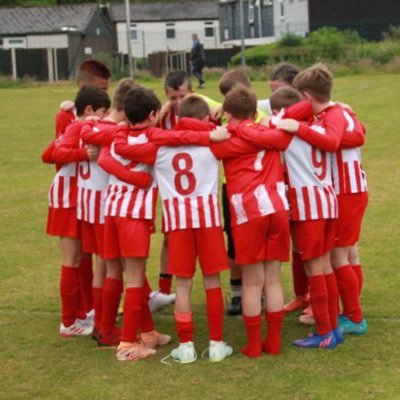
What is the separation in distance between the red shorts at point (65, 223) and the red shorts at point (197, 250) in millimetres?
896

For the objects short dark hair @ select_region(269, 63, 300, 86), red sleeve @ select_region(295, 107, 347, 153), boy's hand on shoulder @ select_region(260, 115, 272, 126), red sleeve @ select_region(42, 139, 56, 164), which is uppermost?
short dark hair @ select_region(269, 63, 300, 86)

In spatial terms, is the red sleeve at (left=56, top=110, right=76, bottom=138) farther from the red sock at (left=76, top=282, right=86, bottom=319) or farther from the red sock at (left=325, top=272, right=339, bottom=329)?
the red sock at (left=325, top=272, right=339, bottom=329)

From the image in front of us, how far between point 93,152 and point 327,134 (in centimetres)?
152

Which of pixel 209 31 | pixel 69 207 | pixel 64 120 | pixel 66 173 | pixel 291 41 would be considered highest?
pixel 209 31

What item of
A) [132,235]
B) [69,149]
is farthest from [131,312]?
[69,149]

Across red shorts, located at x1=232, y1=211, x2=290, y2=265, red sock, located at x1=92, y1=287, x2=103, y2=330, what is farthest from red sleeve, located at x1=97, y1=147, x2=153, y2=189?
red sock, located at x1=92, y1=287, x2=103, y2=330

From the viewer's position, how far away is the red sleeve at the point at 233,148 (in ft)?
19.1

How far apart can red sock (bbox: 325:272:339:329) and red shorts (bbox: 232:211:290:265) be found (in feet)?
1.48

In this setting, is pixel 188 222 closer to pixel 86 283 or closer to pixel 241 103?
pixel 241 103

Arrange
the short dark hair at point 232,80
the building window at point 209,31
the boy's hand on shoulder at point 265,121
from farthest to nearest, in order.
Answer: the building window at point 209,31 → the short dark hair at point 232,80 → the boy's hand on shoulder at point 265,121

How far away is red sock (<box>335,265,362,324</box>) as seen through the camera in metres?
6.34

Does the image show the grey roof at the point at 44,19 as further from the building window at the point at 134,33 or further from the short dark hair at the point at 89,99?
the short dark hair at the point at 89,99

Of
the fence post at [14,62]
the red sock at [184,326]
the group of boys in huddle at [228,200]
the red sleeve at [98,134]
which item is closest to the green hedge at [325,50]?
the fence post at [14,62]

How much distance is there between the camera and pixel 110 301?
245 inches
